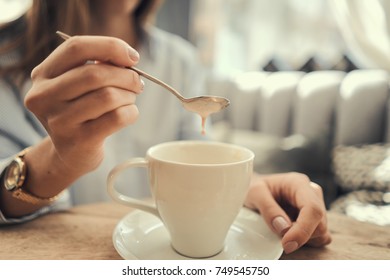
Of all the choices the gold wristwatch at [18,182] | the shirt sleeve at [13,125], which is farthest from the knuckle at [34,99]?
the shirt sleeve at [13,125]

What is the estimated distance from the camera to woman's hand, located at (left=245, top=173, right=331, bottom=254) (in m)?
0.36

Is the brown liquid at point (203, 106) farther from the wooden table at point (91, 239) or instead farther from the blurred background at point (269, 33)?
the blurred background at point (269, 33)

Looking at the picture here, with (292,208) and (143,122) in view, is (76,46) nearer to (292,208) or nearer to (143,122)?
(292,208)

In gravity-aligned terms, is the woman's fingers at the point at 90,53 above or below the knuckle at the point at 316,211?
above

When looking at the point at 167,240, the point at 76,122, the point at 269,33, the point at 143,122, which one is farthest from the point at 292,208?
the point at 269,33

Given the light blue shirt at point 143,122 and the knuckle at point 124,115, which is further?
the light blue shirt at point 143,122

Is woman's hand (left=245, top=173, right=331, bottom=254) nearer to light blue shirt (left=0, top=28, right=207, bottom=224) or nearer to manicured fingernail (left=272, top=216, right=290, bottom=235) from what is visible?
manicured fingernail (left=272, top=216, right=290, bottom=235)

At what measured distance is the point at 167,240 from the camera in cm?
38

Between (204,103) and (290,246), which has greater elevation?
(204,103)

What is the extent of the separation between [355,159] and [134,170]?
55cm

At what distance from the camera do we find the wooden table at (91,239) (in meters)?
0.36

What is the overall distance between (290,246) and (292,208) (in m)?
0.08

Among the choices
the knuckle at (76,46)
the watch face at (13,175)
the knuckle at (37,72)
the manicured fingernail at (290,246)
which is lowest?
the manicured fingernail at (290,246)

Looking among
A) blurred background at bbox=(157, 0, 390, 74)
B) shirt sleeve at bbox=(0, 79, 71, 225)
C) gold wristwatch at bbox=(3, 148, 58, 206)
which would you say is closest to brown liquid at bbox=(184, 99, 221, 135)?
gold wristwatch at bbox=(3, 148, 58, 206)
